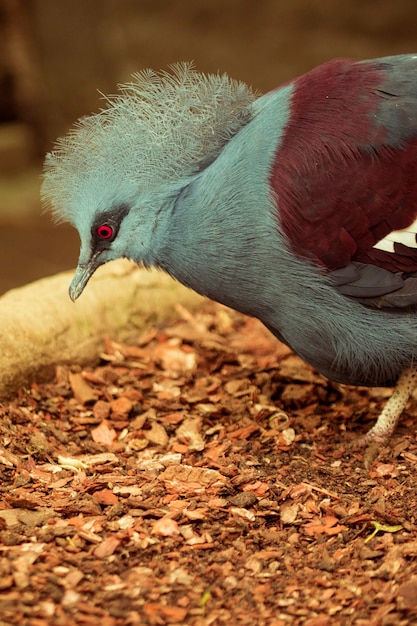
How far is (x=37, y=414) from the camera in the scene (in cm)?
367

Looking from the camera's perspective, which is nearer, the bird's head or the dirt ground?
the dirt ground

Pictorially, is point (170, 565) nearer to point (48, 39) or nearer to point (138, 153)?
point (138, 153)

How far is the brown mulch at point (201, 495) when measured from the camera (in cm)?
230

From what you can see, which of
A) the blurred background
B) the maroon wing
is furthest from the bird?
the blurred background

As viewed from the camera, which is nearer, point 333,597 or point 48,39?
point 333,597

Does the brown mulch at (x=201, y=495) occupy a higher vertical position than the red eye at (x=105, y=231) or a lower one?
lower

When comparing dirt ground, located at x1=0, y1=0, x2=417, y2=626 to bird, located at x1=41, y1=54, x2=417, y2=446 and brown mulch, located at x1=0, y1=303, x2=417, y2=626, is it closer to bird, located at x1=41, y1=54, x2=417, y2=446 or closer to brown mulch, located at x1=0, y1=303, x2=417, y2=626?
brown mulch, located at x1=0, y1=303, x2=417, y2=626

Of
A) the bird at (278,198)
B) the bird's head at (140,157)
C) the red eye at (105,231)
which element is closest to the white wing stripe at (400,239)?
the bird at (278,198)

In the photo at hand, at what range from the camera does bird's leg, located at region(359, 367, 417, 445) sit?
3.39 meters

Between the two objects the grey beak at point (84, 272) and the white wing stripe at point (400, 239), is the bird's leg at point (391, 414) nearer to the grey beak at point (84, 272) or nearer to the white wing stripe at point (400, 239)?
the white wing stripe at point (400, 239)

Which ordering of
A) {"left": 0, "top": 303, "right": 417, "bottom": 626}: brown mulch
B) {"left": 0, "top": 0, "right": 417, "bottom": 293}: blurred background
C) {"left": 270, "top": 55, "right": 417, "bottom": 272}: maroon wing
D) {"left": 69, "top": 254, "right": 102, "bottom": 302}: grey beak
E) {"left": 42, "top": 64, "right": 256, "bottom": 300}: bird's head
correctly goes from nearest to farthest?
{"left": 0, "top": 303, "right": 417, "bottom": 626}: brown mulch < {"left": 270, "top": 55, "right": 417, "bottom": 272}: maroon wing < {"left": 42, "top": 64, "right": 256, "bottom": 300}: bird's head < {"left": 69, "top": 254, "right": 102, "bottom": 302}: grey beak < {"left": 0, "top": 0, "right": 417, "bottom": 293}: blurred background

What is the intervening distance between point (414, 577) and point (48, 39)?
277 inches

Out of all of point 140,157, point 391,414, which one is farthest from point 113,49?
point 391,414

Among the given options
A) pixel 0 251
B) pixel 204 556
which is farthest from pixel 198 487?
pixel 0 251
